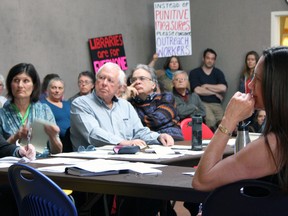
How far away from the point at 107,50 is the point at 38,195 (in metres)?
7.06

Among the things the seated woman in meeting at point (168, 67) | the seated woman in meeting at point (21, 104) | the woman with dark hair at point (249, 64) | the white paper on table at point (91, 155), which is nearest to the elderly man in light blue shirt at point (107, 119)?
the seated woman in meeting at point (21, 104)

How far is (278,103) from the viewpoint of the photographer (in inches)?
81.4

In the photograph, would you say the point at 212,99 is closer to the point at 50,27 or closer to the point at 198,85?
the point at 198,85

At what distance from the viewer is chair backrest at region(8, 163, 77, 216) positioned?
Answer: 2371mm

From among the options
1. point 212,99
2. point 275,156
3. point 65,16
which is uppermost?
point 65,16

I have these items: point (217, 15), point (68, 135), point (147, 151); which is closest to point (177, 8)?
point (217, 15)

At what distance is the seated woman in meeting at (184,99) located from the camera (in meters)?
8.52

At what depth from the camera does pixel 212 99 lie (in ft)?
34.4

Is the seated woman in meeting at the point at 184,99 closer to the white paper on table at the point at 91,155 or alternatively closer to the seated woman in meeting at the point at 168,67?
the seated woman in meeting at the point at 168,67

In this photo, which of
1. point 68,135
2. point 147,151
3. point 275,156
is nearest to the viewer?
point 275,156

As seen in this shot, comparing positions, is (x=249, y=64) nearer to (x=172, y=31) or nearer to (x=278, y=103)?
(x=172, y=31)

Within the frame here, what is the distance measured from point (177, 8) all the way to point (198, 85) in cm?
131

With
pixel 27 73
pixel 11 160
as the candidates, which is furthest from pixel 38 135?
pixel 27 73

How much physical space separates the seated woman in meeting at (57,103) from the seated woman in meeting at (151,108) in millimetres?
1439
